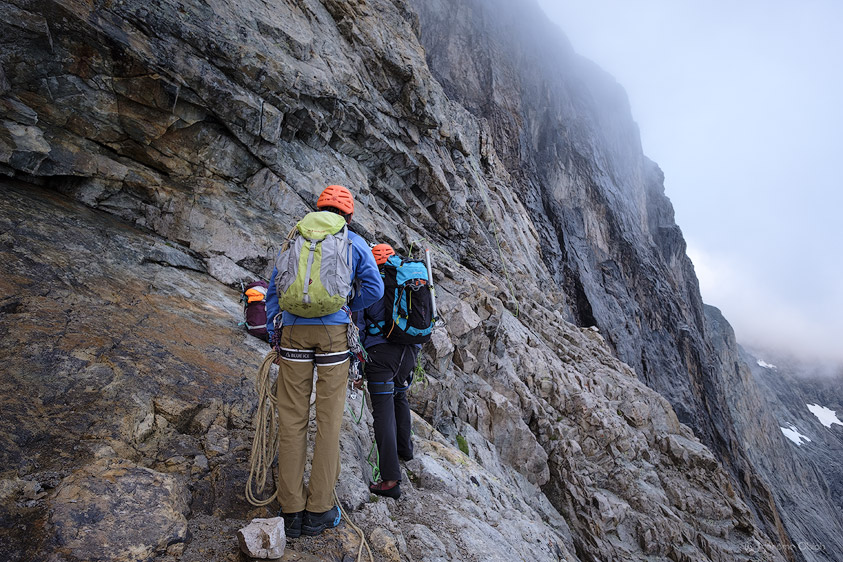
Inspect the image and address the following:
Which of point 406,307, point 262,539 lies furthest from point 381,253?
point 262,539

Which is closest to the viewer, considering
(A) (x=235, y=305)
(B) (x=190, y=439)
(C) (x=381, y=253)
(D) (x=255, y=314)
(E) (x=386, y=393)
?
(B) (x=190, y=439)

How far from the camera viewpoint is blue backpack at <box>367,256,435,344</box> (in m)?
4.92

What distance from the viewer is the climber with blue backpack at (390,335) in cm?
489

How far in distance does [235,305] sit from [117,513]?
544cm

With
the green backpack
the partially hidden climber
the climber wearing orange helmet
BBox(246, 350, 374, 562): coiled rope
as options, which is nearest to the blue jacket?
the partially hidden climber

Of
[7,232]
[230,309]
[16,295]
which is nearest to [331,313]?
[16,295]

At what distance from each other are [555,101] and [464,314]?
35.7 metres

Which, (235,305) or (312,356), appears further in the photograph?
(235,305)

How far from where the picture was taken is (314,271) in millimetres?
3605

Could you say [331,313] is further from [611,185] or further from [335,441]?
[611,185]

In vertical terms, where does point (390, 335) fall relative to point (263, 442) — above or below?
above

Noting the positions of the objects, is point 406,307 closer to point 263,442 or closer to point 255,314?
point 263,442

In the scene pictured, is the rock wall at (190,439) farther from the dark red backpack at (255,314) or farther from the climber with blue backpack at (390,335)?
the climber with blue backpack at (390,335)

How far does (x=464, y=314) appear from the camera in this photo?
1254 cm
